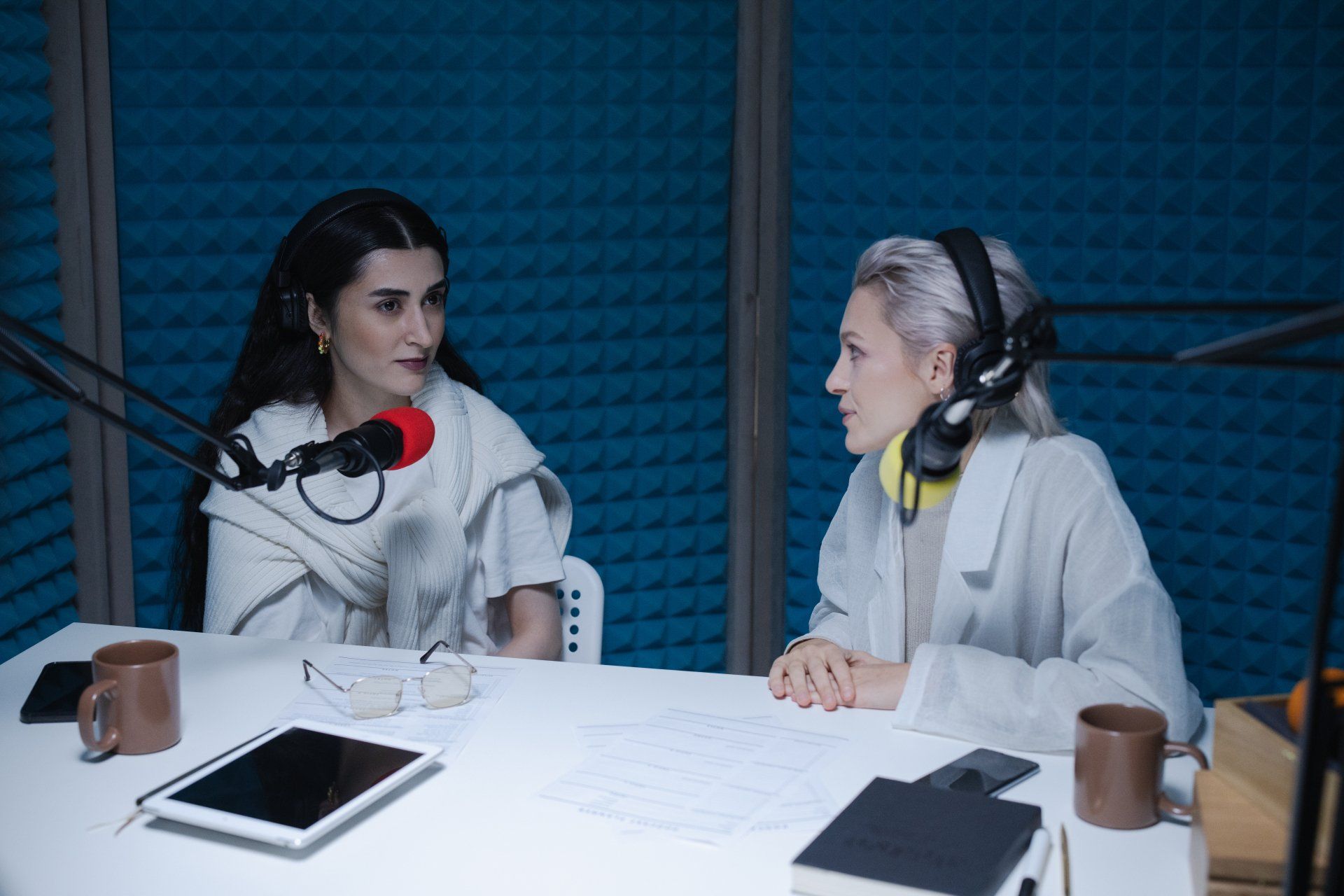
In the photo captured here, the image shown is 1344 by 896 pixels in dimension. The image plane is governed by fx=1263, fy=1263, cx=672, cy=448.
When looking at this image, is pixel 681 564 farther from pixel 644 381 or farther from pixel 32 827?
pixel 32 827

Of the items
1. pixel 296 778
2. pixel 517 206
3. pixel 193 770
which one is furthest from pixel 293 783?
pixel 517 206

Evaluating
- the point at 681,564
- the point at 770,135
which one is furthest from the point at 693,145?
the point at 681,564

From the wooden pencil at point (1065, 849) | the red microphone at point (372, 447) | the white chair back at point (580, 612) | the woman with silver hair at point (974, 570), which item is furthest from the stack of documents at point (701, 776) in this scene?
the white chair back at point (580, 612)

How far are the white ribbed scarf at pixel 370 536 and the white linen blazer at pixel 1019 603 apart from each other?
0.69 m

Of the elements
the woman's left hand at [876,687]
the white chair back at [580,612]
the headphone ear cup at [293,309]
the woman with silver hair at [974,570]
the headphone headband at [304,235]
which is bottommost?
the white chair back at [580,612]

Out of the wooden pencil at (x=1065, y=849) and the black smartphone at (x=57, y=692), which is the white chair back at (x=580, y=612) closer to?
the black smartphone at (x=57, y=692)

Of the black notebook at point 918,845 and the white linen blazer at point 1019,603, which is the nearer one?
the black notebook at point 918,845

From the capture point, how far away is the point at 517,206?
3.09m

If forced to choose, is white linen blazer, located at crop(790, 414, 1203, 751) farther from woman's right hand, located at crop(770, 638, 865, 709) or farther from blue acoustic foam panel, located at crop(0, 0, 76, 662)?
blue acoustic foam panel, located at crop(0, 0, 76, 662)

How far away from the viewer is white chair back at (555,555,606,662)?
247cm

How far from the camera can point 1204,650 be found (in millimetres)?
2857

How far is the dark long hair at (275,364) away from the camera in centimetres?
238

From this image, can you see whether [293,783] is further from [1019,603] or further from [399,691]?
[1019,603]

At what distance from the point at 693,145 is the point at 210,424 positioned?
1.36 m
